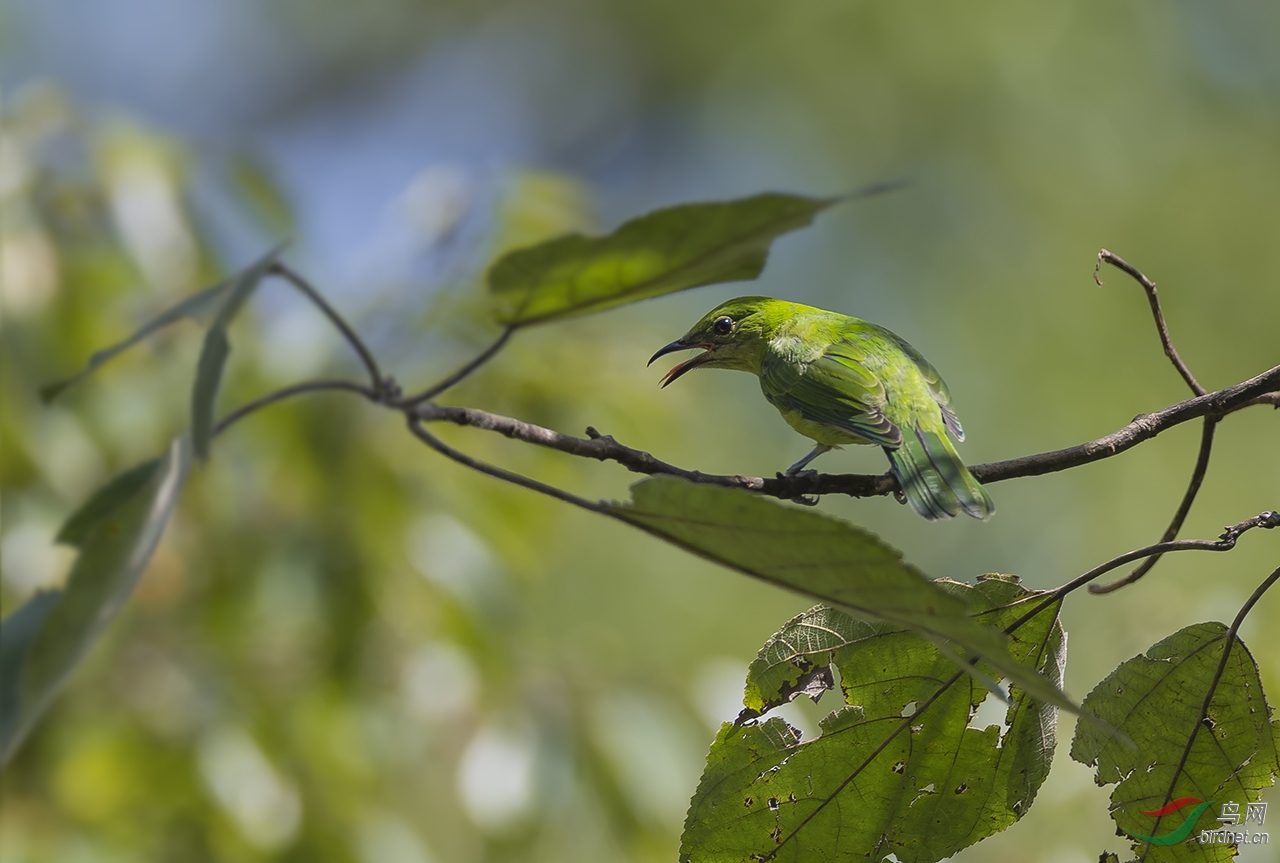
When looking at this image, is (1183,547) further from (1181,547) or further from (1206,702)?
(1206,702)

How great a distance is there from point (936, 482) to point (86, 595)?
4.81ft

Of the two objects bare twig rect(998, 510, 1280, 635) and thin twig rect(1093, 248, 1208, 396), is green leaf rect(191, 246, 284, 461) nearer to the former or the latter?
bare twig rect(998, 510, 1280, 635)

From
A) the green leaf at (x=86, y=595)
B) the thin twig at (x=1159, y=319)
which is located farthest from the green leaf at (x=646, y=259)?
the thin twig at (x=1159, y=319)

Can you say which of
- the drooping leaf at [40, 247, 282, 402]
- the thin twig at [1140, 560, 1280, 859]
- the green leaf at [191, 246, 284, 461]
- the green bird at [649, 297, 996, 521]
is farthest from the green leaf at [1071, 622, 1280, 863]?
the drooping leaf at [40, 247, 282, 402]

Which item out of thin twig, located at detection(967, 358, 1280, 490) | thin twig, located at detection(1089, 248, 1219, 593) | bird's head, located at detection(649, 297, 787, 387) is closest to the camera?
thin twig, located at detection(967, 358, 1280, 490)

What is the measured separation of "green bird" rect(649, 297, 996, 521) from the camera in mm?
2193

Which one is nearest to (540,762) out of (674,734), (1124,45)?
(674,734)

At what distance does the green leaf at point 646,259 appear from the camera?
132 cm

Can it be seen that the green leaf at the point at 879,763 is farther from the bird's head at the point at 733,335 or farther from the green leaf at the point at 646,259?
the bird's head at the point at 733,335

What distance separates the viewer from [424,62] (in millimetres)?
16375

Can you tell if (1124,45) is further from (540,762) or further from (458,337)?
(540,762)

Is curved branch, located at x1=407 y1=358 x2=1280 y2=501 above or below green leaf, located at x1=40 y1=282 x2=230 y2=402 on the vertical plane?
below

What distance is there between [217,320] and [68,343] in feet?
8.29

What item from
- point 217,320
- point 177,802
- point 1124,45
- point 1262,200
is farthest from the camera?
point 1124,45
